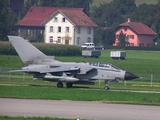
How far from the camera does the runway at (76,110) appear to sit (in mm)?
23359

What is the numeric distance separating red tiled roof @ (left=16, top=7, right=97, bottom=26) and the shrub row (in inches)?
1137

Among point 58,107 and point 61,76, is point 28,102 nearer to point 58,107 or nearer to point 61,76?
point 58,107

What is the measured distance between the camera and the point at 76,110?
82.0 feet

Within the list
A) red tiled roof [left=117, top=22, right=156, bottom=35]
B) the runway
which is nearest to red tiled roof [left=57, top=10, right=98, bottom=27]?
red tiled roof [left=117, top=22, right=156, bottom=35]

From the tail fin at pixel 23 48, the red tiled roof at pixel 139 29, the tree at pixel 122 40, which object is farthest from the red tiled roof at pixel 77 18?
the tail fin at pixel 23 48

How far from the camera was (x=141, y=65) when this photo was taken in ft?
205

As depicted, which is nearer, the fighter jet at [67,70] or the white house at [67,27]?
the fighter jet at [67,70]

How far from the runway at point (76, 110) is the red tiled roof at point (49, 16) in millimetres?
79366

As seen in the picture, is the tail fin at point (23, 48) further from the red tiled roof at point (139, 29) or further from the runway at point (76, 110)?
the red tiled roof at point (139, 29)

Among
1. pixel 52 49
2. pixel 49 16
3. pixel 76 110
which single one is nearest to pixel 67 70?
pixel 76 110

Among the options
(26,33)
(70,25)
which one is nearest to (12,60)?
(70,25)

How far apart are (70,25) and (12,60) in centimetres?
4732

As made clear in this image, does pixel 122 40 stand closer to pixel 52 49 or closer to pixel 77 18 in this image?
pixel 77 18

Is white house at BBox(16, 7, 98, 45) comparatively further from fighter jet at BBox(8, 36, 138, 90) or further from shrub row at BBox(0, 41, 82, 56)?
fighter jet at BBox(8, 36, 138, 90)
